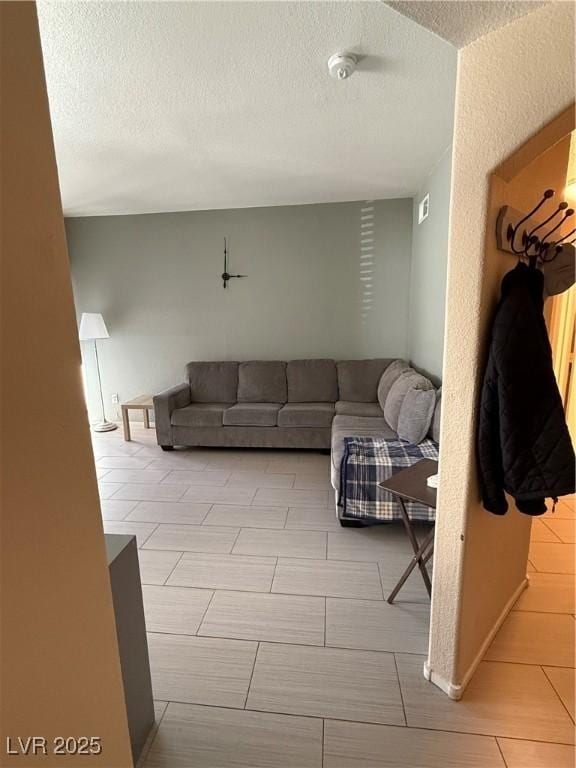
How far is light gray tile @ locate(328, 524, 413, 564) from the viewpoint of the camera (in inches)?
82.2

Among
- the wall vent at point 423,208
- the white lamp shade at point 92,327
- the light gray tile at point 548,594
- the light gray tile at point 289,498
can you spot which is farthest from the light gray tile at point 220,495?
the wall vent at point 423,208

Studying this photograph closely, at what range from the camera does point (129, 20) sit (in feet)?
4.90

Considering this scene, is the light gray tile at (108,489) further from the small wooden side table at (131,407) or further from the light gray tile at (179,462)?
the small wooden side table at (131,407)

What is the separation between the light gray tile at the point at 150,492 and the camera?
2842 millimetres

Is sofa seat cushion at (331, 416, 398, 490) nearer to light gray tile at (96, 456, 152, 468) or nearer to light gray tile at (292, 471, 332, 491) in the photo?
light gray tile at (292, 471, 332, 491)

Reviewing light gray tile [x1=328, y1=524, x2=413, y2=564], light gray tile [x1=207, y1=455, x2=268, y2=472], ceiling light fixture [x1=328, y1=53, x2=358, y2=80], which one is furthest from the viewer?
light gray tile [x1=207, y1=455, x2=268, y2=472]

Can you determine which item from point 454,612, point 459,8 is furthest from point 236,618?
point 459,8

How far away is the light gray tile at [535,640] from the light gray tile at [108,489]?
269 cm

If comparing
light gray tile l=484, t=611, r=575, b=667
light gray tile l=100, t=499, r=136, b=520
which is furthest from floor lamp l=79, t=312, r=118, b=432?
light gray tile l=484, t=611, r=575, b=667

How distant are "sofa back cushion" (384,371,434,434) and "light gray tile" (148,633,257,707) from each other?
1926 mm

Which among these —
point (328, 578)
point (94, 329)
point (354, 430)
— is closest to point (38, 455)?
point (328, 578)

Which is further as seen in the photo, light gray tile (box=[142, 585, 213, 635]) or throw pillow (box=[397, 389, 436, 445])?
throw pillow (box=[397, 389, 436, 445])

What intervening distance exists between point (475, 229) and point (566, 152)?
68 cm

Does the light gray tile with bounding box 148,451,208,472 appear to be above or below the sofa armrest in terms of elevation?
below
